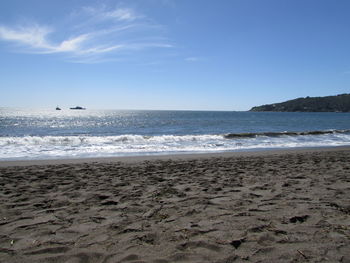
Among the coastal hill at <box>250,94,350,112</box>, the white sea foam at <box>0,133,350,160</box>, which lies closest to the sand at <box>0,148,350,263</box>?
the white sea foam at <box>0,133,350,160</box>

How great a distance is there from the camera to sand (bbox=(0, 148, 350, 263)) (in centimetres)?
276

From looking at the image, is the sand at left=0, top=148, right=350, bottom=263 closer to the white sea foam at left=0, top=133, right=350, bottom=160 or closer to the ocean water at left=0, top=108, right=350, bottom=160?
→ the white sea foam at left=0, top=133, right=350, bottom=160

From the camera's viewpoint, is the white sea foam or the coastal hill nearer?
the white sea foam

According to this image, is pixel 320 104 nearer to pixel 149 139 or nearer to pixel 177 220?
pixel 149 139

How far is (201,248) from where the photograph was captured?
284 cm

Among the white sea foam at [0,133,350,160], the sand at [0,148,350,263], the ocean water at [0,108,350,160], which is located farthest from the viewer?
the ocean water at [0,108,350,160]

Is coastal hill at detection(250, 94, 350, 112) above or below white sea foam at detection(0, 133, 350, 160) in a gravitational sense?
above

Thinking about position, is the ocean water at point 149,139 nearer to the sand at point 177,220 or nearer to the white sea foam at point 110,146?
the white sea foam at point 110,146

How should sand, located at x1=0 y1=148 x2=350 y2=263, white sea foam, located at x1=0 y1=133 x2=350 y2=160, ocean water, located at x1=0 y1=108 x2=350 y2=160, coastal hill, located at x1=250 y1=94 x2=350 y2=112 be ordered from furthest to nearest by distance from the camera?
coastal hill, located at x1=250 y1=94 x2=350 y2=112 < ocean water, located at x1=0 y1=108 x2=350 y2=160 < white sea foam, located at x1=0 y1=133 x2=350 y2=160 < sand, located at x1=0 y1=148 x2=350 y2=263

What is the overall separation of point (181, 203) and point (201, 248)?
1577 mm

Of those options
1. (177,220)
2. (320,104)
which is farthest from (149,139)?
(320,104)

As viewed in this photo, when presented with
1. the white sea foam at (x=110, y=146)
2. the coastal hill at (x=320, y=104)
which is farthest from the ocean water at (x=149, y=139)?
the coastal hill at (x=320, y=104)

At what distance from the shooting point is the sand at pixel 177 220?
2.76 metres

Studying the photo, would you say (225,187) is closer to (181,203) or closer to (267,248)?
(181,203)
